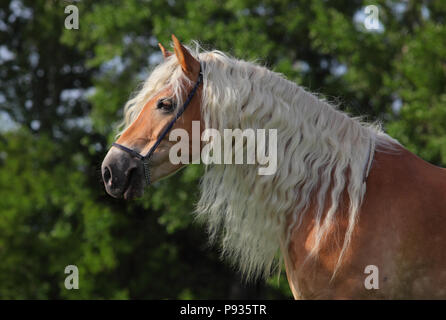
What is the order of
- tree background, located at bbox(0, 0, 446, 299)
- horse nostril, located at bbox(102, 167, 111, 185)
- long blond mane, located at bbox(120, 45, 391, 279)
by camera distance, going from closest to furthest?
long blond mane, located at bbox(120, 45, 391, 279) < horse nostril, located at bbox(102, 167, 111, 185) < tree background, located at bbox(0, 0, 446, 299)

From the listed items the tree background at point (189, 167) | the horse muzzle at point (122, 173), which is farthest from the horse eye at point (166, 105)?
the tree background at point (189, 167)

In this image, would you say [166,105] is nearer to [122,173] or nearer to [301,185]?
[122,173]

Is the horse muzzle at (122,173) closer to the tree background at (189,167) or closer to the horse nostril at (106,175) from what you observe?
the horse nostril at (106,175)

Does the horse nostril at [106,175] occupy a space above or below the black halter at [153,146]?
below

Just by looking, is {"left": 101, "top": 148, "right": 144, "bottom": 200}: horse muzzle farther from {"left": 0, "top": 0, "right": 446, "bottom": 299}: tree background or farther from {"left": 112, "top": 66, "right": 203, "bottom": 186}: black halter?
{"left": 0, "top": 0, "right": 446, "bottom": 299}: tree background

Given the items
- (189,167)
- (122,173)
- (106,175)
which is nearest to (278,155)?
(122,173)

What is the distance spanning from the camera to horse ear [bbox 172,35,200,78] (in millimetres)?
2720

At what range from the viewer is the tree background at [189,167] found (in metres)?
9.14

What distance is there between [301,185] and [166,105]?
847 mm

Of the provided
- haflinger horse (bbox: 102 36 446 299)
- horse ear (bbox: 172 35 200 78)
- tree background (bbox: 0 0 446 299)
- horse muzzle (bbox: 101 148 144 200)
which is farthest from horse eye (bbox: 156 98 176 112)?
tree background (bbox: 0 0 446 299)

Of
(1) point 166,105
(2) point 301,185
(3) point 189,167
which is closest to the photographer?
(2) point 301,185

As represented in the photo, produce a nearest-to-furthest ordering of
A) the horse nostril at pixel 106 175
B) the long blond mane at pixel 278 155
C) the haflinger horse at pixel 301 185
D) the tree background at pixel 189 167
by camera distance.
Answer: the haflinger horse at pixel 301 185
the long blond mane at pixel 278 155
the horse nostril at pixel 106 175
the tree background at pixel 189 167

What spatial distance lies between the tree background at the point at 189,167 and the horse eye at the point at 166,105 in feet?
18.8

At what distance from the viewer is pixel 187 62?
275cm
